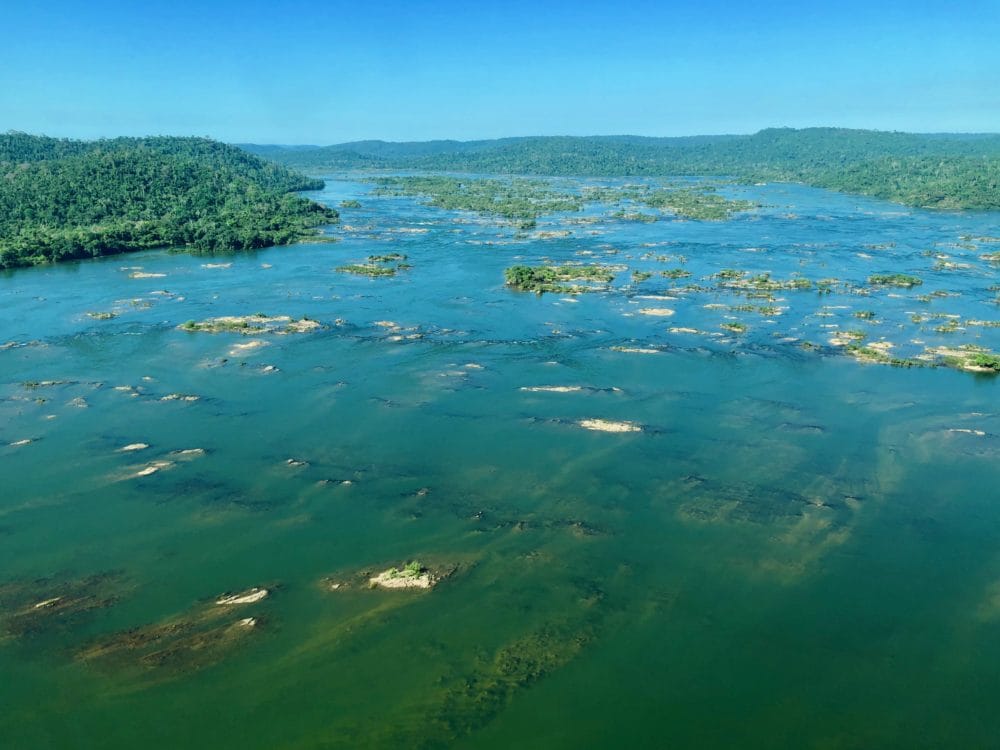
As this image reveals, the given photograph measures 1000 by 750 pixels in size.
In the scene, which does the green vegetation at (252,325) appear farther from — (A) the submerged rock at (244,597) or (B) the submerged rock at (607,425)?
(A) the submerged rock at (244,597)

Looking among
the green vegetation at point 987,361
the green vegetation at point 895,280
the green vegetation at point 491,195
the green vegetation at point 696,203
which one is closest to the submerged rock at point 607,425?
the green vegetation at point 987,361

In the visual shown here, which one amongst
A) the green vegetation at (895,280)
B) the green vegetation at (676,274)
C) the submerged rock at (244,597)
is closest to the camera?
the submerged rock at (244,597)

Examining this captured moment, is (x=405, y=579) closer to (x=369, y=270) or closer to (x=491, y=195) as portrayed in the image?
(x=369, y=270)

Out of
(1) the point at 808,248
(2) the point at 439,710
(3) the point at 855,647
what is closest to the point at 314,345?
(2) the point at 439,710

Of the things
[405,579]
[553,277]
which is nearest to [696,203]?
[553,277]

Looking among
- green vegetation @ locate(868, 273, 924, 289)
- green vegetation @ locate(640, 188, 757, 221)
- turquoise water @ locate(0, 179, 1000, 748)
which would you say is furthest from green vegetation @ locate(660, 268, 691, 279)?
green vegetation @ locate(640, 188, 757, 221)

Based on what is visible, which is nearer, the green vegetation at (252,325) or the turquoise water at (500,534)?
the turquoise water at (500,534)

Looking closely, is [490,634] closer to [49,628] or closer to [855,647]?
[855,647]

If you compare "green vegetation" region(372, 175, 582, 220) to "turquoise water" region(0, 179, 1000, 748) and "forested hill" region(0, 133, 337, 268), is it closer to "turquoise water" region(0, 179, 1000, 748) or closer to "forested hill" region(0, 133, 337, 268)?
"forested hill" region(0, 133, 337, 268)
